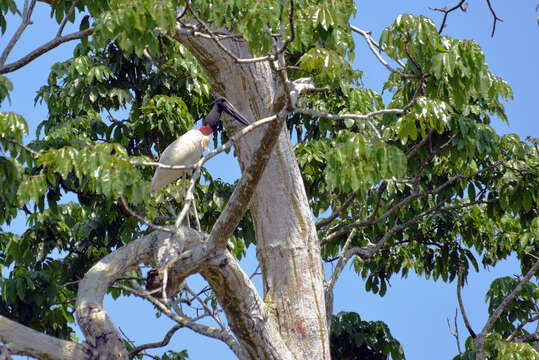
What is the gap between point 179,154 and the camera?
264 inches

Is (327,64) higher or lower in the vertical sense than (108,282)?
higher

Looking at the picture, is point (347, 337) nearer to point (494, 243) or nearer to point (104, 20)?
point (494, 243)

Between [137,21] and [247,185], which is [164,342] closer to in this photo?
[247,185]

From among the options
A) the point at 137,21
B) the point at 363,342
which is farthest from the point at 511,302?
the point at 137,21

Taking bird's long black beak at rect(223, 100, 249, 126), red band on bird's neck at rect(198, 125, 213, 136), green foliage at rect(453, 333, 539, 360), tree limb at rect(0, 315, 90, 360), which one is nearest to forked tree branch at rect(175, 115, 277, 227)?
tree limb at rect(0, 315, 90, 360)

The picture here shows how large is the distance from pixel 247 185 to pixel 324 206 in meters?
3.63

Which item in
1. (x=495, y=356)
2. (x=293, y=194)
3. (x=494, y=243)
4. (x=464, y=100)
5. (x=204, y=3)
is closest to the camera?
(x=204, y=3)

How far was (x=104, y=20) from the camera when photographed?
4645 mm

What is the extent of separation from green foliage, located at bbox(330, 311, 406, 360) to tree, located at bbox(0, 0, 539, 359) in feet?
0.08

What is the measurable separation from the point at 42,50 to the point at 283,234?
8.11 feet

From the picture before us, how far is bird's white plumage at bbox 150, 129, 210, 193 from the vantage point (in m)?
6.70

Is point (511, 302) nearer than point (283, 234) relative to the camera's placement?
No

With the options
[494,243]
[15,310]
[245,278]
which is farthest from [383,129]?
[15,310]

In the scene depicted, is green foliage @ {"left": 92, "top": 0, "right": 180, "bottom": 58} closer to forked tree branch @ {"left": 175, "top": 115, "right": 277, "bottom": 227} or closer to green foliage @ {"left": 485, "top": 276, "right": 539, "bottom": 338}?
forked tree branch @ {"left": 175, "top": 115, "right": 277, "bottom": 227}
